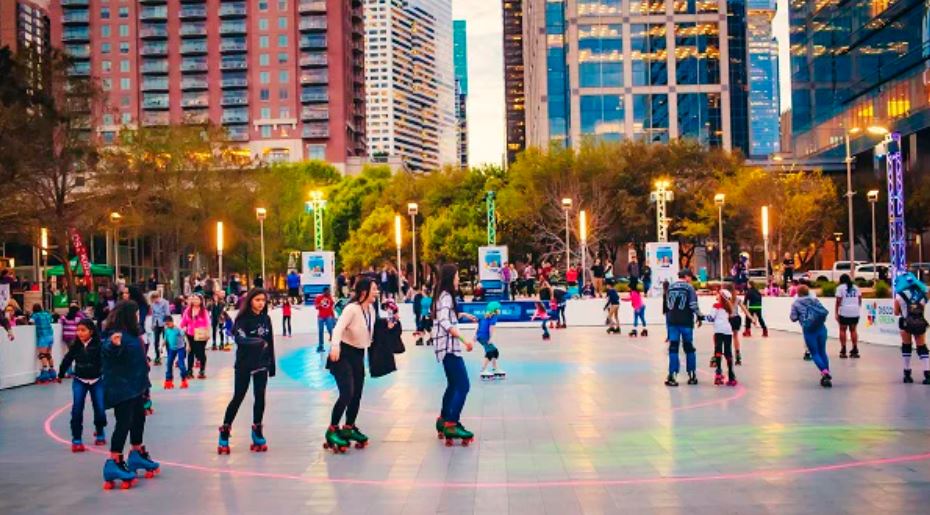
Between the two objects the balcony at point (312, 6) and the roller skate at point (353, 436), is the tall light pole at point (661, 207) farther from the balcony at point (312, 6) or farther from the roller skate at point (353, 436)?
the balcony at point (312, 6)

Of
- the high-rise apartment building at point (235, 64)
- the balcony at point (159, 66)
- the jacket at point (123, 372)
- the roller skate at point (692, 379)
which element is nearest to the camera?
the jacket at point (123, 372)

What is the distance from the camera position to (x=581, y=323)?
37.5 metres

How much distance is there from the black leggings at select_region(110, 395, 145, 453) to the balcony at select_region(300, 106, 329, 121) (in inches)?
4195

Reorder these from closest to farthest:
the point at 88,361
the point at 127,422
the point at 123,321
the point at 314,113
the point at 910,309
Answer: the point at 127,422, the point at 123,321, the point at 88,361, the point at 910,309, the point at 314,113

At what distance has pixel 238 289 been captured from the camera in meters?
43.5

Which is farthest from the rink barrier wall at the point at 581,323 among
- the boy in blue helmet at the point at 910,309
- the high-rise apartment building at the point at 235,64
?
the high-rise apartment building at the point at 235,64

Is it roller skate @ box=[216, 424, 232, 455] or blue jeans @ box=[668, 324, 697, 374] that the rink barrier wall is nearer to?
roller skate @ box=[216, 424, 232, 455]

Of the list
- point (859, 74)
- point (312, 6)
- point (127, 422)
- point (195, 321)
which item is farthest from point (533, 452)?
point (312, 6)

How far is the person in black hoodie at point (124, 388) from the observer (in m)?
9.09

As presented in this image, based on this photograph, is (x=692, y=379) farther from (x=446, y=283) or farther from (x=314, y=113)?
(x=314, y=113)

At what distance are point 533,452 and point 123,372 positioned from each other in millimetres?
4065

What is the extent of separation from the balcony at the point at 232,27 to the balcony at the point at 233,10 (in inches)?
30.0

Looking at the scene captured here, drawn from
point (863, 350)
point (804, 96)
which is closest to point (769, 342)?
point (863, 350)

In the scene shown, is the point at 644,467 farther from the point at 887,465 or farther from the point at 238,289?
the point at 238,289
